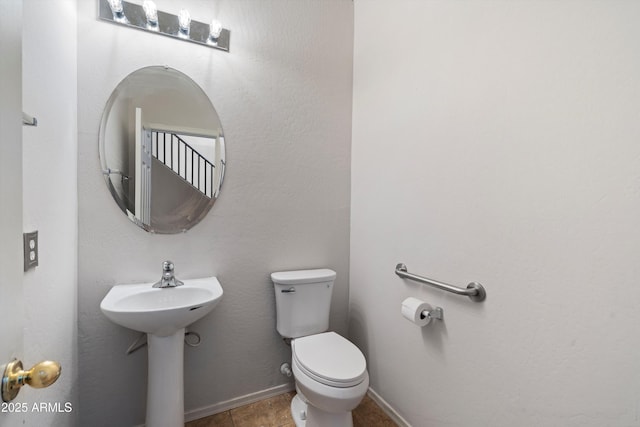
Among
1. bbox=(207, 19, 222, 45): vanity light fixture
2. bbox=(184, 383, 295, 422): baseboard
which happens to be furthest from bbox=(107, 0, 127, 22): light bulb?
bbox=(184, 383, 295, 422): baseboard

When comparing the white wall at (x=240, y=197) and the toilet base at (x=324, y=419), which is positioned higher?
the white wall at (x=240, y=197)

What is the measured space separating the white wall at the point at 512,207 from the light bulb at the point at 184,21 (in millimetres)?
1076

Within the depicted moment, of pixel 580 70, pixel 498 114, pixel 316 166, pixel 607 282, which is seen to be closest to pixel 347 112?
pixel 316 166

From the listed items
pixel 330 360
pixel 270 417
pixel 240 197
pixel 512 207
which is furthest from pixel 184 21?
pixel 270 417

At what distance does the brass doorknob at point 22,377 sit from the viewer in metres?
0.42

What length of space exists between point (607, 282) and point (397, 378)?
→ 1.10 metres

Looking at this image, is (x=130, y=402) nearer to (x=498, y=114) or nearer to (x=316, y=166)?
(x=316, y=166)

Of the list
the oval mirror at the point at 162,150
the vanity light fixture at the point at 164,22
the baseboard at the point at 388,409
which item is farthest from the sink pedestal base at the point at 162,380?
the vanity light fixture at the point at 164,22

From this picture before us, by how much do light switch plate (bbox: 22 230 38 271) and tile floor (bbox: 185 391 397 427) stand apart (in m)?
1.20

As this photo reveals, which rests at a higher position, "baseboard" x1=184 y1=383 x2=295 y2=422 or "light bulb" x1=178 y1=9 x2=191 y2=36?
"light bulb" x1=178 y1=9 x2=191 y2=36

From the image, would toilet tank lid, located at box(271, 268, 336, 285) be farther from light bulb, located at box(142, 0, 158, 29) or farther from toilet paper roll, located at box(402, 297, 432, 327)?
light bulb, located at box(142, 0, 158, 29)

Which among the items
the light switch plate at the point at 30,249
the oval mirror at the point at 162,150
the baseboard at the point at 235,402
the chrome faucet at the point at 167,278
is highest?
the oval mirror at the point at 162,150

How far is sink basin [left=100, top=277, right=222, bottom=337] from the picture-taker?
1.08 meters

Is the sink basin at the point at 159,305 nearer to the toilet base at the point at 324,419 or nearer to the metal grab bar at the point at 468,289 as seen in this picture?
the toilet base at the point at 324,419
